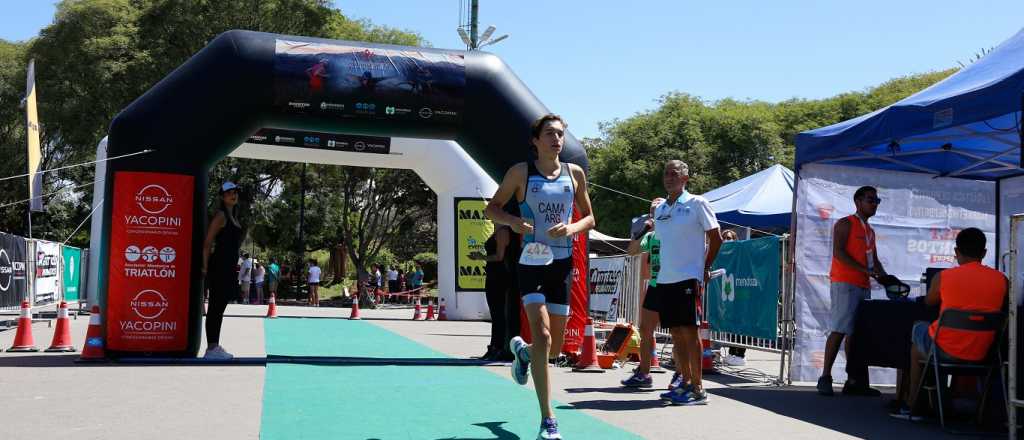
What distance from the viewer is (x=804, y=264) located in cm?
969

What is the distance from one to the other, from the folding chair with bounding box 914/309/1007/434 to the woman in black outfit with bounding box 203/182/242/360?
6.74 metres

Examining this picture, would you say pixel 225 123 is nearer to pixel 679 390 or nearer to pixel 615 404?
pixel 615 404

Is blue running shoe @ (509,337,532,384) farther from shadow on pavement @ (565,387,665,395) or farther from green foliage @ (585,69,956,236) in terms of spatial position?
green foliage @ (585,69,956,236)

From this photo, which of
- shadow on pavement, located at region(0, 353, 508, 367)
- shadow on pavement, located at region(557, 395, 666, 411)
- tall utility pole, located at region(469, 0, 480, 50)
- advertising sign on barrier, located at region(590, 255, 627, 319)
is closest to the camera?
shadow on pavement, located at region(557, 395, 666, 411)

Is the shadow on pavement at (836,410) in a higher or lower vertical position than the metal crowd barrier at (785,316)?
lower

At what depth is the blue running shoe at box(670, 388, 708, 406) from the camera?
7.45 m

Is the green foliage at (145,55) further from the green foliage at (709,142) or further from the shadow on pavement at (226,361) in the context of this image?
the shadow on pavement at (226,361)

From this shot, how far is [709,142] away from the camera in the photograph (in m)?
49.1

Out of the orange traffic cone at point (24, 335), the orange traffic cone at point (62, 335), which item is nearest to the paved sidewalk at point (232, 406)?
the orange traffic cone at point (62, 335)

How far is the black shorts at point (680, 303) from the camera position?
7.36m

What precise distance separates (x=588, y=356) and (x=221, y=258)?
3.99 metres

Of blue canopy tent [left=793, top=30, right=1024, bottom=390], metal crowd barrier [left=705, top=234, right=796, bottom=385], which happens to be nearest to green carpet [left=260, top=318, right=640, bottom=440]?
metal crowd barrier [left=705, top=234, right=796, bottom=385]

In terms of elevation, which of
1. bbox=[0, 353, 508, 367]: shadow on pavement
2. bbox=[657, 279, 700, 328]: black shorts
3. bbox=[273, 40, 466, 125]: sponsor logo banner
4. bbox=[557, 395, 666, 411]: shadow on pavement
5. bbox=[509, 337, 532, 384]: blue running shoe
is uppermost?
bbox=[273, 40, 466, 125]: sponsor logo banner

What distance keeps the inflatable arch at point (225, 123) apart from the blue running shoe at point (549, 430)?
19.0ft
